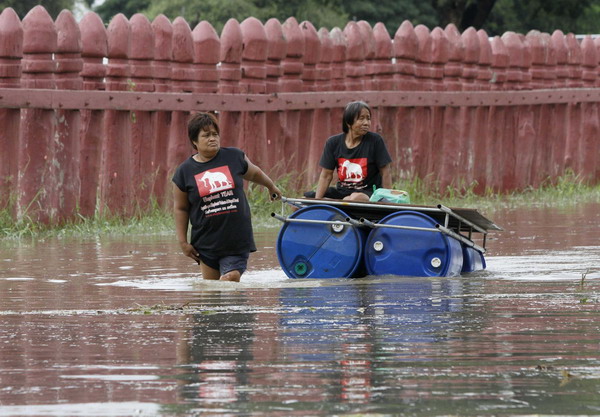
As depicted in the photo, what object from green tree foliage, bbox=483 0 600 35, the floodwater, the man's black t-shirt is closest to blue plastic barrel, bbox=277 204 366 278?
the floodwater

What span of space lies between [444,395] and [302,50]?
10506mm

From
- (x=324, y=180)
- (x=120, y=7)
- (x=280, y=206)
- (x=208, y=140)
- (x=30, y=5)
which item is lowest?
(x=280, y=206)

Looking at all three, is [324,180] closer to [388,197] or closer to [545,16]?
[388,197]

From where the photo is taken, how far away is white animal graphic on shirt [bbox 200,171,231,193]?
9852mm

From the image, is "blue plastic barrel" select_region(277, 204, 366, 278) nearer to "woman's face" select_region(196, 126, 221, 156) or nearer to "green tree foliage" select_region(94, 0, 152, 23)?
"woman's face" select_region(196, 126, 221, 156)

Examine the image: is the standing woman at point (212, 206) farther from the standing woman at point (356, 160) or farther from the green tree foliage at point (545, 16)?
the green tree foliage at point (545, 16)

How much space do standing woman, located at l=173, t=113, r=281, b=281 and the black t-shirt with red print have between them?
3.87 feet

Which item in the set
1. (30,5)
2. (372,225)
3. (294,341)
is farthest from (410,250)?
(30,5)

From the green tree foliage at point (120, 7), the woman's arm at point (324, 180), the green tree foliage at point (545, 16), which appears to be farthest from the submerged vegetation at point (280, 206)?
the green tree foliage at point (120, 7)

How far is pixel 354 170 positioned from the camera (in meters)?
11.0

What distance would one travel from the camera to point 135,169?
13945 mm

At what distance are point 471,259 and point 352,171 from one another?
1.22 m

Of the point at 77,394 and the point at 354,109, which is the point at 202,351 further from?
the point at 354,109

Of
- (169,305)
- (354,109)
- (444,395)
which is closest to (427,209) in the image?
(354,109)
